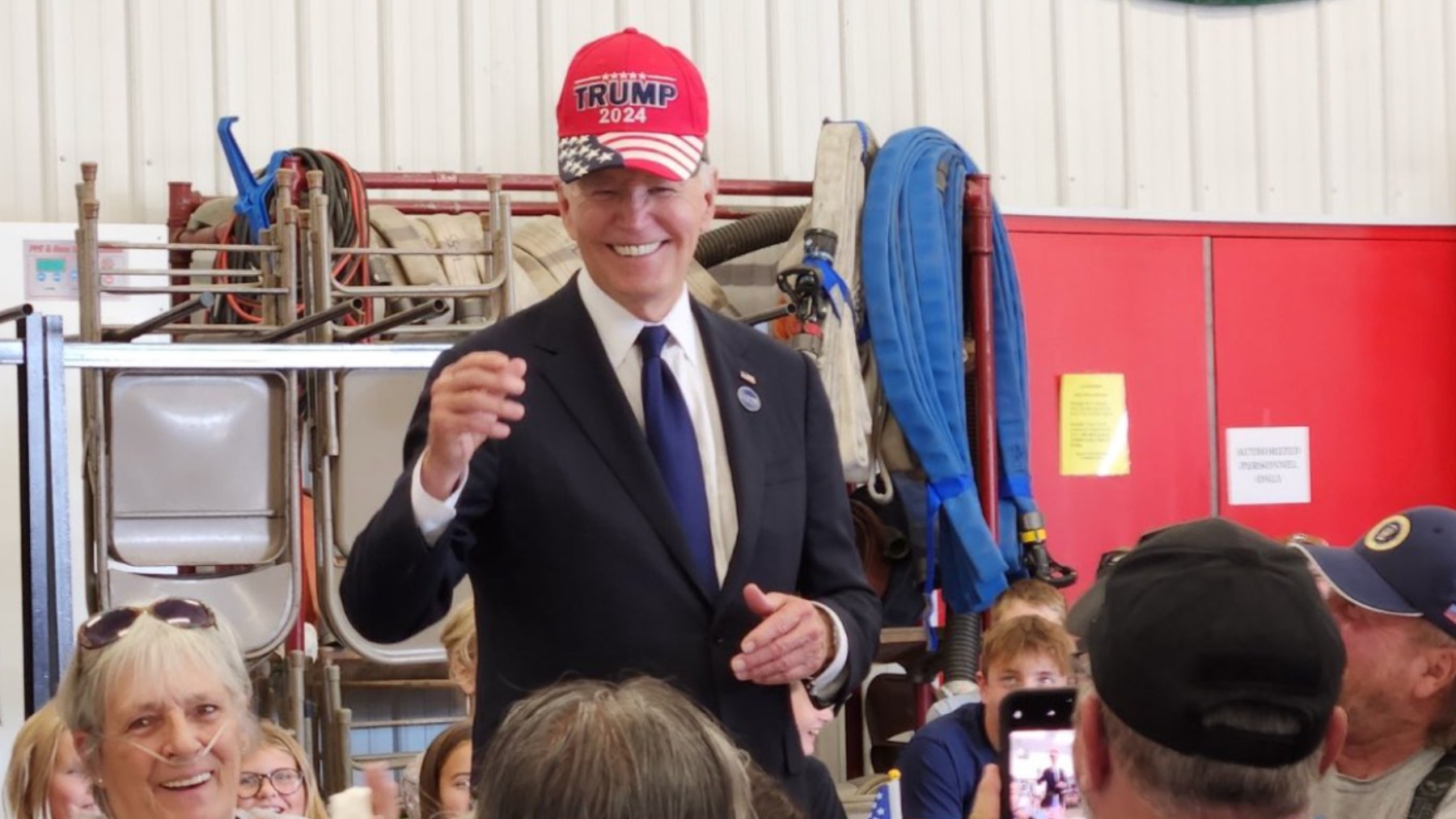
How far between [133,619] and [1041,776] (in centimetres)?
116

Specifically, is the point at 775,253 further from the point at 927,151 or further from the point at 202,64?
the point at 202,64

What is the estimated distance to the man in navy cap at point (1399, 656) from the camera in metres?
2.23

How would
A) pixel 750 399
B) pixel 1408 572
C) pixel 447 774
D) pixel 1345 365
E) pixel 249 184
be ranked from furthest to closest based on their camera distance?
pixel 1345 365 → pixel 249 184 → pixel 447 774 → pixel 1408 572 → pixel 750 399

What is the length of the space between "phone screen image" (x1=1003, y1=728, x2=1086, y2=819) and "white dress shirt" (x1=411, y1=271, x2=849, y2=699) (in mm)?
463

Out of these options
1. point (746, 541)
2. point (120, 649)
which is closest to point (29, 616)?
point (120, 649)

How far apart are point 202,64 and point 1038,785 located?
163 inches

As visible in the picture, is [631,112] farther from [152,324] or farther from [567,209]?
[152,324]

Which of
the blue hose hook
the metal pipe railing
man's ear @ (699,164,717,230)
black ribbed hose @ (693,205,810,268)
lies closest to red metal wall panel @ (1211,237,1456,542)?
black ribbed hose @ (693,205,810,268)

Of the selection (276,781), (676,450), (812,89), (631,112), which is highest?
(812,89)

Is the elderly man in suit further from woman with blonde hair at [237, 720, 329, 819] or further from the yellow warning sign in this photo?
the yellow warning sign

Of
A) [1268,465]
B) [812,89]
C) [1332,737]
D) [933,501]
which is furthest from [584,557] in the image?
[1268,465]

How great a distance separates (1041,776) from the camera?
250cm

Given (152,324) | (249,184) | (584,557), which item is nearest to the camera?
(584,557)

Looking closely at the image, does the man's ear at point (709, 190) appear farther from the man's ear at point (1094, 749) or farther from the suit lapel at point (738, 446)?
the man's ear at point (1094, 749)
